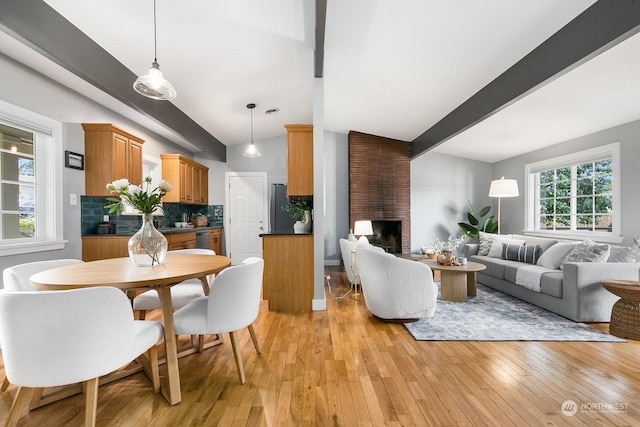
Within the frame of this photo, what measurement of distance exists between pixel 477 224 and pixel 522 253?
222cm

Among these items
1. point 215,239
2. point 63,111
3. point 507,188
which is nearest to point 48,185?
point 63,111

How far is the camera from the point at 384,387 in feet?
6.45

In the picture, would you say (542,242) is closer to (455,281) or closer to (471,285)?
(471,285)

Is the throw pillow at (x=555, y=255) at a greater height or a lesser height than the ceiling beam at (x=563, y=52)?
lesser

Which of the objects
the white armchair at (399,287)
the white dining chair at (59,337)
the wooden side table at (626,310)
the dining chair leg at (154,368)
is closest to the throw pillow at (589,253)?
the wooden side table at (626,310)

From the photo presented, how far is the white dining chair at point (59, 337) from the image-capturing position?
4.31 feet

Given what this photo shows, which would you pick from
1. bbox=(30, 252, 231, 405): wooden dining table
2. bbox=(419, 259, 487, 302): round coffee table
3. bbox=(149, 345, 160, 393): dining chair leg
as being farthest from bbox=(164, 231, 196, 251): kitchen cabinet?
bbox=(419, 259, 487, 302): round coffee table

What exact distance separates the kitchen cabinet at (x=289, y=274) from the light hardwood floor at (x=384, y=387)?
0.88 metres

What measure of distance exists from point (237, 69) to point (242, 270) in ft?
8.98

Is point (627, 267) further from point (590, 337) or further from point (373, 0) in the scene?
point (373, 0)

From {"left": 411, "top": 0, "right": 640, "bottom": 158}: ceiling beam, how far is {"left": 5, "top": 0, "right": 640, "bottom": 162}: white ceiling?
9cm

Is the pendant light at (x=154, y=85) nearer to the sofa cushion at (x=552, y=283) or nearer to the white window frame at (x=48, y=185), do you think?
the white window frame at (x=48, y=185)

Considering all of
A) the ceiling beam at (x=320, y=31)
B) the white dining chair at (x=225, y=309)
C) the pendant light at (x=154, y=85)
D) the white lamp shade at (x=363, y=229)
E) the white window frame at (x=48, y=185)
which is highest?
the ceiling beam at (x=320, y=31)


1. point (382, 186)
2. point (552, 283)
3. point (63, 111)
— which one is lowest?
point (552, 283)
